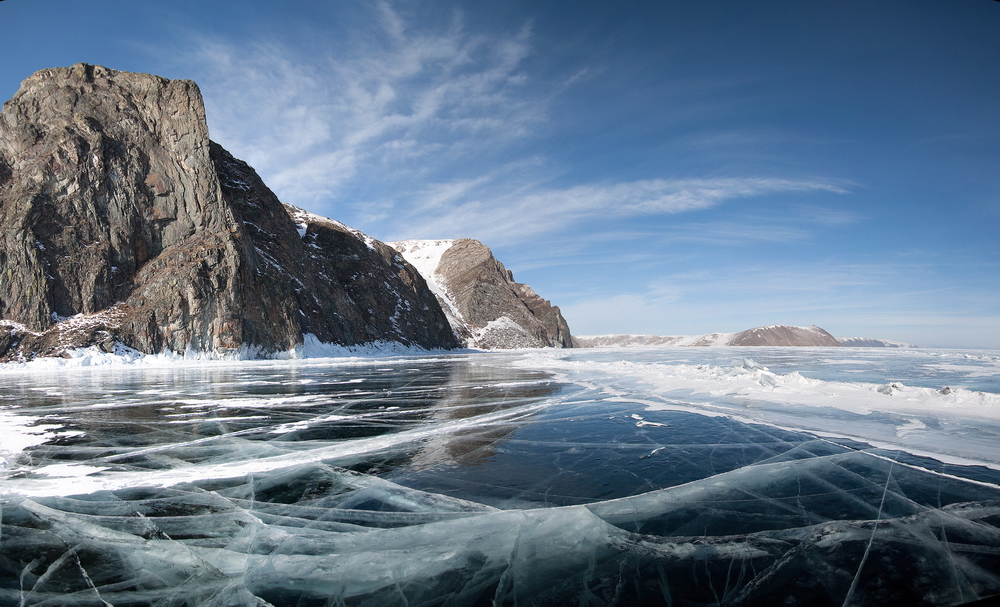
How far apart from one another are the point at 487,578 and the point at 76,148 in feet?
180

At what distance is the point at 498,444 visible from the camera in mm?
7754

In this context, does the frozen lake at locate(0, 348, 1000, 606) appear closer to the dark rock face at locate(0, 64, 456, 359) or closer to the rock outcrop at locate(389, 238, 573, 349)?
the dark rock face at locate(0, 64, 456, 359)

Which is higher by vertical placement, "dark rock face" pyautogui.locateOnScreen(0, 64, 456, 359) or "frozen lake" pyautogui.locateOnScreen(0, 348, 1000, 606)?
"dark rock face" pyautogui.locateOnScreen(0, 64, 456, 359)

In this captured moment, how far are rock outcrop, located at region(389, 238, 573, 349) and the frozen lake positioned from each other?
310ft

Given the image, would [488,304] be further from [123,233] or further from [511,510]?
[511,510]

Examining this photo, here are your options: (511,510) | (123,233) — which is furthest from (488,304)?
(511,510)

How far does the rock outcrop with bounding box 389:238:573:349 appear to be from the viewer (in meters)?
112

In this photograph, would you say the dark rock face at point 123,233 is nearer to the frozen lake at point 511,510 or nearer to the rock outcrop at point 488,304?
the frozen lake at point 511,510

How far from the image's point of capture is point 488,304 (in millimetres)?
120375

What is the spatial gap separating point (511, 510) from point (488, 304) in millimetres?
115736

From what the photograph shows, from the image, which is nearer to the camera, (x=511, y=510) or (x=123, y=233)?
(x=511, y=510)

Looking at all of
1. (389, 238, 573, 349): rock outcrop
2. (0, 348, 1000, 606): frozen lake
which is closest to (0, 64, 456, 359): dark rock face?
(0, 348, 1000, 606): frozen lake

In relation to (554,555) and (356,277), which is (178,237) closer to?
(356,277)

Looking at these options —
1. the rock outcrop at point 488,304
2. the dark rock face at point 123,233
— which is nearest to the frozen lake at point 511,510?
the dark rock face at point 123,233
